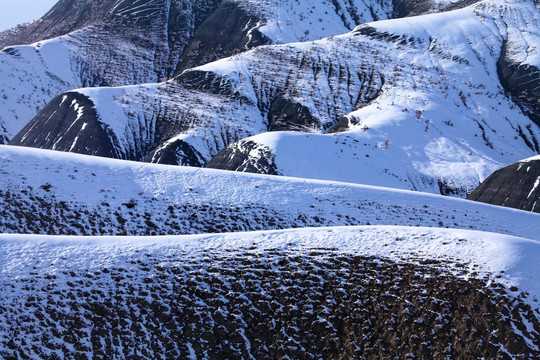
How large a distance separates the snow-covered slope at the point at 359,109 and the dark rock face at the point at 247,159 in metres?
0.30

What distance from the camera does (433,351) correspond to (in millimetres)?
13062

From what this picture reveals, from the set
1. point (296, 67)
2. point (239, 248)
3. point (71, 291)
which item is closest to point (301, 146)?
point (296, 67)

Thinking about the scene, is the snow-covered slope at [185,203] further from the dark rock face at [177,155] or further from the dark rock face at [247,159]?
the dark rock face at [177,155]

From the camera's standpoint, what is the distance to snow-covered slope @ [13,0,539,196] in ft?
142

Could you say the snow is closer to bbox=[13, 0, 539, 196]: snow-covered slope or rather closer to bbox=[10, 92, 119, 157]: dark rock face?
bbox=[13, 0, 539, 196]: snow-covered slope

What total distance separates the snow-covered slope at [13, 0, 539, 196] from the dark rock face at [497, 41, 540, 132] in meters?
0.82

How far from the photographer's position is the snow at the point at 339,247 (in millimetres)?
14781

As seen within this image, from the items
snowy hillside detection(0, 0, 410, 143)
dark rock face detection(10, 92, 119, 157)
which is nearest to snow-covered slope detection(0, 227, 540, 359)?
dark rock face detection(10, 92, 119, 157)

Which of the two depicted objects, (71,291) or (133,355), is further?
(71,291)

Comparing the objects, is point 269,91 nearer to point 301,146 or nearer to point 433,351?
point 301,146

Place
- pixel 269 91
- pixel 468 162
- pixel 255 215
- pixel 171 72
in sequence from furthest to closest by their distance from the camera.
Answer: pixel 171 72 < pixel 269 91 < pixel 468 162 < pixel 255 215

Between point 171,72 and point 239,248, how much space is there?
229 ft

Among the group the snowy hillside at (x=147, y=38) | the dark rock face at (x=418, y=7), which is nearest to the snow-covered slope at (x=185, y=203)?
the snowy hillside at (x=147, y=38)

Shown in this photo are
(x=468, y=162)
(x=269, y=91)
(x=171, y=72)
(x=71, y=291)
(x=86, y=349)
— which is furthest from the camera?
(x=171, y=72)
